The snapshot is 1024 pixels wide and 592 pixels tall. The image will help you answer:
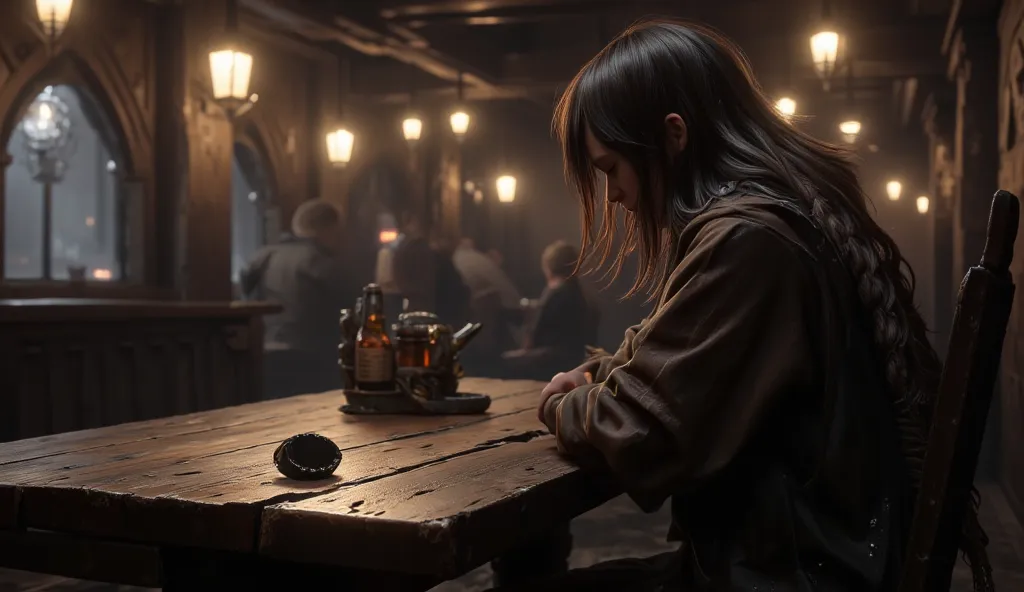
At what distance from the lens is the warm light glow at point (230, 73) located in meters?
6.43

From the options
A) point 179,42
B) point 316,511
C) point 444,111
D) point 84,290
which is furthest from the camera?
point 444,111

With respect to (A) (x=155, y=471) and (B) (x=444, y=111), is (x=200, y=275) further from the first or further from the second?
(A) (x=155, y=471)

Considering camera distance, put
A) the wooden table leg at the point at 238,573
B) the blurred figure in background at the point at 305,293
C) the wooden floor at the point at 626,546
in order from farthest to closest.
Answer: the blurred figure in background at the point at 305,293 < the wooden floor at the point at 626,546 < the wooden table leg at the point at 238,573

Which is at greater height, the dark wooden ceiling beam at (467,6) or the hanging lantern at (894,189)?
the dark wooden ceiling beam at (467,6)

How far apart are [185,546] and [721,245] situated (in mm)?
762

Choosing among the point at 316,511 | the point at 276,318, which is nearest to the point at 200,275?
the point at 276,318

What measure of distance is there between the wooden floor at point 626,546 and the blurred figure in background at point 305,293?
2.91 meters

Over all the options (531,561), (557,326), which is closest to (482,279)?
(557,326)

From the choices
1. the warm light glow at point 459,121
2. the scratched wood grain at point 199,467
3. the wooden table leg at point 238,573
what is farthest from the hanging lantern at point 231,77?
the wooden table leg at point 238,573

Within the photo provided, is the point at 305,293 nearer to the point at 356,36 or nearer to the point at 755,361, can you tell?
the point at 356,36

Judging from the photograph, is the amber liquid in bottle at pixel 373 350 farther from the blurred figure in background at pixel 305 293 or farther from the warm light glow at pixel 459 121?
the warm light glow at pixel 459 121

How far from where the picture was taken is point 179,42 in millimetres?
7410

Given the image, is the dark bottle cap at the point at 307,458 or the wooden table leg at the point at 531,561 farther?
the wooden table leg at the point at 531,561

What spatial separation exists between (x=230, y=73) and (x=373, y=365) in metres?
4.57
